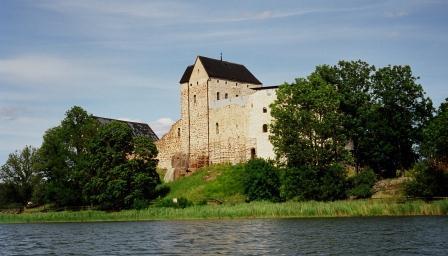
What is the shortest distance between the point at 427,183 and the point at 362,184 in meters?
5.95

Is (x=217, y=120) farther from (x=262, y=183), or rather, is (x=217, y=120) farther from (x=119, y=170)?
(x=262, y=183)

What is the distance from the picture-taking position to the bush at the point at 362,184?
44.8 metres

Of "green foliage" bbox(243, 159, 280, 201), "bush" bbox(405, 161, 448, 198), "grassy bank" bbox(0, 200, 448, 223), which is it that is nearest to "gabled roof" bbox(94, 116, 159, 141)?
"grassy bank" bbox(0, 200, 448, 223)

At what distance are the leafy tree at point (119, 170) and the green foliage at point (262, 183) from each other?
8971 mm

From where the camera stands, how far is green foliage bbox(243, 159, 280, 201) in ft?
162

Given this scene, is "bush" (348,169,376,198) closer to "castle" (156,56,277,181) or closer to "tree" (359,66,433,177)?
"tree" (359,66,433,177)

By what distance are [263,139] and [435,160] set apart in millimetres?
17882

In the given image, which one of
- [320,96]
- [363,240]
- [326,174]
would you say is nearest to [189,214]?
[326,174]

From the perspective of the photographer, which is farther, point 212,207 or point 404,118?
point 404,118

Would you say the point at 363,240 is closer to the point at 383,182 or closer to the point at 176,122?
the point at 383,182

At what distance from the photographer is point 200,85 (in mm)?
63656

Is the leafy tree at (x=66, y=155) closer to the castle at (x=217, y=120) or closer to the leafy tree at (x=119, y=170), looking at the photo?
the leafy tree at (x=119, y=170)

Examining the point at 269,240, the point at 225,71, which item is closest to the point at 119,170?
the point at 225,71

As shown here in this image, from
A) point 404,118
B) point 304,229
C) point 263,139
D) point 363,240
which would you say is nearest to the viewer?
point 363,240
